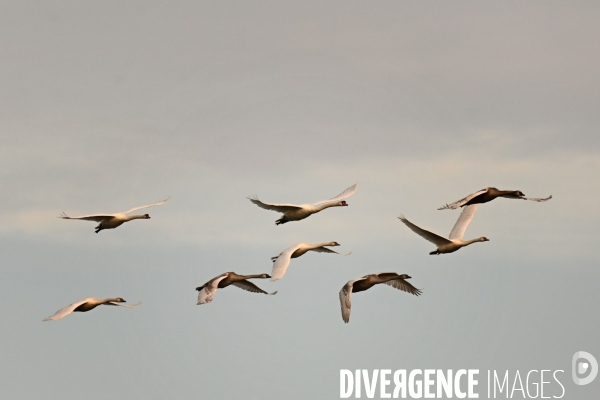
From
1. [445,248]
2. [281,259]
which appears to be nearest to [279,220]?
[281,259]

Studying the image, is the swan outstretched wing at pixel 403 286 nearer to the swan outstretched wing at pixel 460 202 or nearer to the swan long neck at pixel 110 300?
the swan outstretched wing at pixel 460 202

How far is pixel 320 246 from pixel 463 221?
793 centimetres

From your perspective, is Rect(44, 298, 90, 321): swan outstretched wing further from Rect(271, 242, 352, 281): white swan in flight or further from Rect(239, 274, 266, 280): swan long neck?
Rect(271, 242, 352, 281): white swan in flight

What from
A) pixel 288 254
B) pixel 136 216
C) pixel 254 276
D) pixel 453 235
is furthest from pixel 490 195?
pixel 136 216

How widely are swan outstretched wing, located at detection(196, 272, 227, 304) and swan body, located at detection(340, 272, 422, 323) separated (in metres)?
6.45

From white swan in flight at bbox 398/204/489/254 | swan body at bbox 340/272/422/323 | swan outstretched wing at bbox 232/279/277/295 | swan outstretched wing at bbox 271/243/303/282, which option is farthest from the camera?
swan outstretched wing at bbox 232/279/277/295

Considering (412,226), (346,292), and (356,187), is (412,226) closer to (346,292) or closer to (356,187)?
(346,292)

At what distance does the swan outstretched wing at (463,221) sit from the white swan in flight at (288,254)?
22.6 ft

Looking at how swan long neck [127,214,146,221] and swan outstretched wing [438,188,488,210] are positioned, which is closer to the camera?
swan outstretched wing [438,188,488,210]

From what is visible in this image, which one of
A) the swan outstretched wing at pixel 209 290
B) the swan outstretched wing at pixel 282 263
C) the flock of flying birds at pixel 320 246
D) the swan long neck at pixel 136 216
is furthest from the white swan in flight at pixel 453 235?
the swan long neck at pixel 136 216

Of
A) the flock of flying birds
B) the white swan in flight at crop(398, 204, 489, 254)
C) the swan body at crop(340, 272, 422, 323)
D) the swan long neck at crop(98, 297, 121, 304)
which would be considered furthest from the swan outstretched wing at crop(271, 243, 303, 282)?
the swan long neck at crop(98, 297, 121, 304)

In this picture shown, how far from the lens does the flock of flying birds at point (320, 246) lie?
230ft

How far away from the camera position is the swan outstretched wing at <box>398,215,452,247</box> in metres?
69.8

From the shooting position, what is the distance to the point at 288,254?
239 ft
